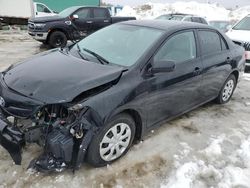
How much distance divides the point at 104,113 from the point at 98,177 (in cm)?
75

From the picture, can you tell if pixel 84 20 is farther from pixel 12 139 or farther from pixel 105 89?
pixel 12 139

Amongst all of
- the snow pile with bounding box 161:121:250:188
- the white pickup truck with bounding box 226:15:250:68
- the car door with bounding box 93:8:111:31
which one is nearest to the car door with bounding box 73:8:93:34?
the car door with bounding box 93:8:111:31

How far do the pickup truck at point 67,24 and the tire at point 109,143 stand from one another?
27.2 ft

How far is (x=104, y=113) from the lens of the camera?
288cm

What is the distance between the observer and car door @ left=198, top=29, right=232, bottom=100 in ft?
14.4

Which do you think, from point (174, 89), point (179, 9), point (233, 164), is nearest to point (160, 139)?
point (174, 89)

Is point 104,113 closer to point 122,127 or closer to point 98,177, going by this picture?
point 122,127

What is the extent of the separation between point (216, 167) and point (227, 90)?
2361mm

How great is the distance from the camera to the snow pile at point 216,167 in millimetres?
3078

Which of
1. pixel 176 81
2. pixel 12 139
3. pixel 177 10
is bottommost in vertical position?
pixel 177 10

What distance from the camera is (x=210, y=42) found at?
4.59m

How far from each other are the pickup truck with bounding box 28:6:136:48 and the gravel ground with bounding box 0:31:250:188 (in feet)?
25.0

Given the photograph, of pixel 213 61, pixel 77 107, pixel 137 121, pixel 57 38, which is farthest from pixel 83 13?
pixel 77 107

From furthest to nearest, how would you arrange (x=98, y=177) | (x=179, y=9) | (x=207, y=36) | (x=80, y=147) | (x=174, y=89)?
(x=179, y=9), (x=207, y=36), (x=174, y=89), (x=98, y=177), (x=80, y=147)
